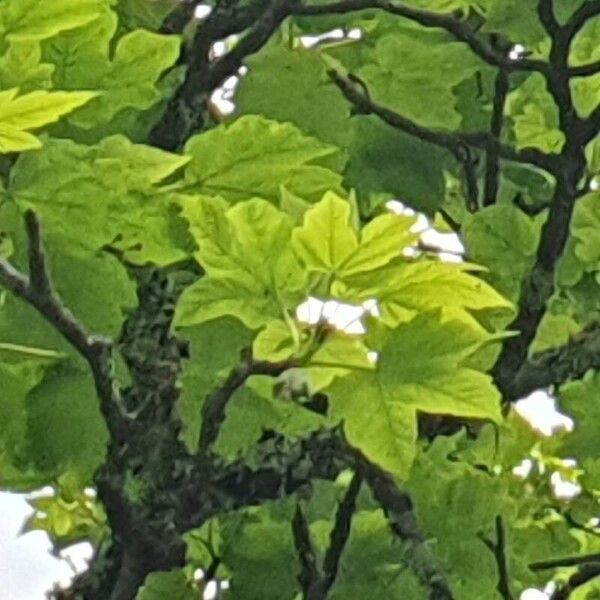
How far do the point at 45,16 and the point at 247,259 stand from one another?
0.37 feet

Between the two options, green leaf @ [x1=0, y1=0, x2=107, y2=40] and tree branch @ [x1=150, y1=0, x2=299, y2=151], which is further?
tree branch @ [x1=150, y1=0, x2=299, y2=151]

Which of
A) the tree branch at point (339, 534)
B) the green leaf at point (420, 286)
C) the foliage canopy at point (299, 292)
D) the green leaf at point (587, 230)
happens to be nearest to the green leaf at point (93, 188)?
the foliage canopy at point (299, 292)

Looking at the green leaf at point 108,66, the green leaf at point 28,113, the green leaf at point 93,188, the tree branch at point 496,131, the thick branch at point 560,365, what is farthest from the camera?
the tree branch at point 496,131

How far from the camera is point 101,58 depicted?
0.74 m

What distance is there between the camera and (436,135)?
0.85m

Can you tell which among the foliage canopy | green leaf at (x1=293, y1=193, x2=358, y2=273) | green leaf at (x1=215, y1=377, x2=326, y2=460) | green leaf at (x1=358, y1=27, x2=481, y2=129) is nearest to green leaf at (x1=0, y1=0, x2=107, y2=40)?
the foliage canopy

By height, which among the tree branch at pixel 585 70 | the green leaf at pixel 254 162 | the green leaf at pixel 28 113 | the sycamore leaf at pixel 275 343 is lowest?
the tree branch at pixel 585 70

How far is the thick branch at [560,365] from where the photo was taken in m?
0.84

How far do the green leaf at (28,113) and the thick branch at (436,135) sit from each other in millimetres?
345

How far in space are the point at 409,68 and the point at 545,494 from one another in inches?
13.4

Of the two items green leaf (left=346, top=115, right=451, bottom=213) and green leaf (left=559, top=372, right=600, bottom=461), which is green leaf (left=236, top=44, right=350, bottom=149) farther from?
green leaf (left=559, top=372, right=600, bottom=461)

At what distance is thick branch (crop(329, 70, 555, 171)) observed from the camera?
841 millimetres

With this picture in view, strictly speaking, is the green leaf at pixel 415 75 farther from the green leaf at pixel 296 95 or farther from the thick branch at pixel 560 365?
the thick branch at pixel 560 365

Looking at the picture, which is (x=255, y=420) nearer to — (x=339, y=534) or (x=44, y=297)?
(x=339, y=534)
